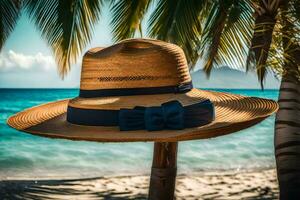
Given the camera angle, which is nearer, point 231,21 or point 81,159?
point 231,21

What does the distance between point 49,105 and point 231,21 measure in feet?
8.50

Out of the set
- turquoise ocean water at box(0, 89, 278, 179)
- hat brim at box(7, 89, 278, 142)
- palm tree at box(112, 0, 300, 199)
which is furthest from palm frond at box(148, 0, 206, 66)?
turquoise ocean water at box(0, 89, 278, 179)

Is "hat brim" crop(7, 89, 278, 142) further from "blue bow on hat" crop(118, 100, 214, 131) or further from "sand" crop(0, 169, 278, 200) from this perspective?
"sand" crop(0, 169, 278, 200)

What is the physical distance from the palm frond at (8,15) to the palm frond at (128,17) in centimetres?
120

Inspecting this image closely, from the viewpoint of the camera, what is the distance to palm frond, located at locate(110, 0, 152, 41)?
21.1 feet

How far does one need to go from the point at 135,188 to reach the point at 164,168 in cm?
632

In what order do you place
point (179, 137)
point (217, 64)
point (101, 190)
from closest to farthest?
point (179, 137)
point (217, 64)
point (101, 190)

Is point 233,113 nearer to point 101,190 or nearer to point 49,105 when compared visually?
point 49,105

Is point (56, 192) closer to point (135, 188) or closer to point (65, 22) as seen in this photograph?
point (135, 188)

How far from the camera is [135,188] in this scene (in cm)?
907

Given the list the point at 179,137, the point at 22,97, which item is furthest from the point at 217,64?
the point at 22,97

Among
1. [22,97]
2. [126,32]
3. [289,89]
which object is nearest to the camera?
[289,89]

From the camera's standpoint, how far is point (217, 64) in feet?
23.9

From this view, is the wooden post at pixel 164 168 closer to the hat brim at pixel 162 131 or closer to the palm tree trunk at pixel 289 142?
the hat brim at pixel 162 131
